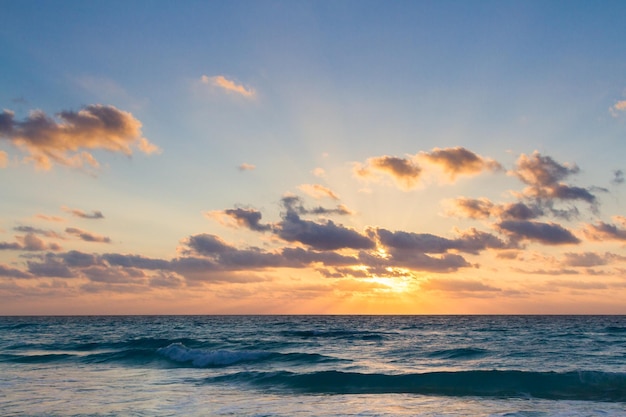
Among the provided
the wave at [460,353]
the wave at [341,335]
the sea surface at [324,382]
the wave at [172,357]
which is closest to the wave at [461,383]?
the sea surface at [324,382]

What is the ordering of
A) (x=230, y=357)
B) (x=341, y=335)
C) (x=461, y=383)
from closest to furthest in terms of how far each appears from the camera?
(x=461, y=383)
(x=230, y=357)
(x=341, y=335)

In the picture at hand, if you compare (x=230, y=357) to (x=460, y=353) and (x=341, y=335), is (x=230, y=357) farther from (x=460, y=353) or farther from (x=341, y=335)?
(x=341, y=335)

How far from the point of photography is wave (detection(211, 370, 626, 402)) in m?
23.8

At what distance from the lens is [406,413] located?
61.0 feet

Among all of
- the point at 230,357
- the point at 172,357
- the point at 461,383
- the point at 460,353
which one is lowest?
the point at 172,357

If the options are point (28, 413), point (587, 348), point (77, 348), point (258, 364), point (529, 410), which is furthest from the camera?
point (77, 348)

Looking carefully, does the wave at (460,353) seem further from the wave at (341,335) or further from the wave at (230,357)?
the wave at (341,335)

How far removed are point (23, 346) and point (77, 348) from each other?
5.90 metres

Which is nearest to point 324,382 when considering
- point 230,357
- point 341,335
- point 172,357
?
point 230,357

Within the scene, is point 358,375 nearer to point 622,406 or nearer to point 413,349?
point 622,406

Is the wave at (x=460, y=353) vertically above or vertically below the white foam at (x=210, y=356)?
above

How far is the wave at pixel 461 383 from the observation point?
23.8 metres

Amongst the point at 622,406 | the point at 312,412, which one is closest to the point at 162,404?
the point at 312,412

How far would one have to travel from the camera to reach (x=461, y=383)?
2600 cm
